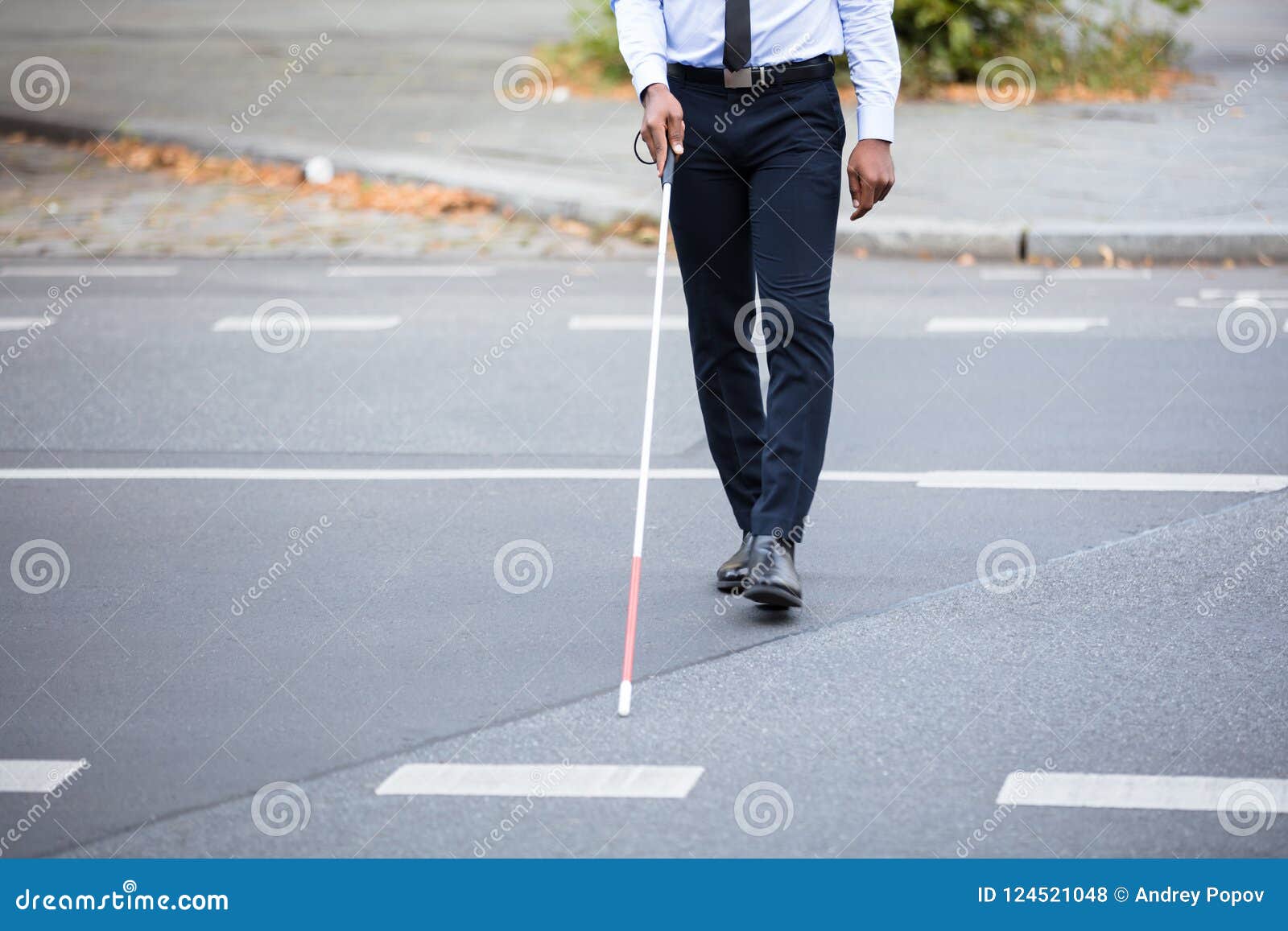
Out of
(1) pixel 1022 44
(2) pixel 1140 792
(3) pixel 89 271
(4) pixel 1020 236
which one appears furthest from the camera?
(1) pixel 1022 44

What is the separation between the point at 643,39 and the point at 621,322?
4.02 m

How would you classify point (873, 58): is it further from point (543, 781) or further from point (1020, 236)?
point (1020, 236)

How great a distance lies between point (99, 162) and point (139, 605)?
9525 mm

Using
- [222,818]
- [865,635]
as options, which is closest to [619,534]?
[865,635]

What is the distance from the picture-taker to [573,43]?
1761 cm

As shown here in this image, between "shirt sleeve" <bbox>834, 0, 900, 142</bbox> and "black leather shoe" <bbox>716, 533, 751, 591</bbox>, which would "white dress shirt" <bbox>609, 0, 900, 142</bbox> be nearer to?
"shirt sleeve" <bbox>834, 0, 900, 142</bbox>

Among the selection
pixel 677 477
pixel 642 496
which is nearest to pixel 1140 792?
pixel 642 496

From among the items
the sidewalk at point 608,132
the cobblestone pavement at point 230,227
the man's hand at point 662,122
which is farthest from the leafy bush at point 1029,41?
the man's hand at point 662,122

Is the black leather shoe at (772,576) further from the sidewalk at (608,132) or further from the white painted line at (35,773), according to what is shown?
the sidewalk at (608,132)

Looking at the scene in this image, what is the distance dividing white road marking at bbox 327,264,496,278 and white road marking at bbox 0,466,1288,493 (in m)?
3.66

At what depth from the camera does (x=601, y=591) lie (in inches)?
191

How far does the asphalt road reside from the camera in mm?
3484

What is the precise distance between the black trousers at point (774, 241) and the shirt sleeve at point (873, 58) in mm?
88

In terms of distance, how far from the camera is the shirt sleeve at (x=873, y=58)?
14.5 feet
